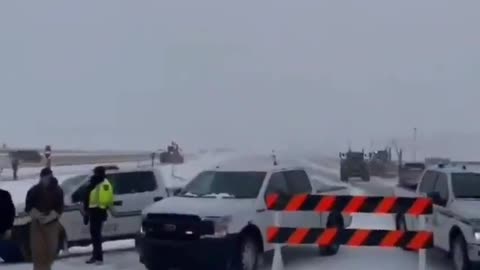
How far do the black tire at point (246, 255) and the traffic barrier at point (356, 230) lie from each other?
3.95 ft

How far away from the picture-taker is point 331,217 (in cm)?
1667

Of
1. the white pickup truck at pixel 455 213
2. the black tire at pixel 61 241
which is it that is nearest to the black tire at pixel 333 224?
the white pickup truck at pixel 455 213

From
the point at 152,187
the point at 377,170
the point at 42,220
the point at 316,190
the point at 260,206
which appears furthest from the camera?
the point at 377,170

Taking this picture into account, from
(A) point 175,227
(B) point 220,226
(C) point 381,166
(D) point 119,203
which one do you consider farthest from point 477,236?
(C) point 381,166

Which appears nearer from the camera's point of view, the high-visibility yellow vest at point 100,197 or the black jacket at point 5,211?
the black jacket at point 5,211

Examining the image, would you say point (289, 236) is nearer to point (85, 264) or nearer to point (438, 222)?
point (438, 222)

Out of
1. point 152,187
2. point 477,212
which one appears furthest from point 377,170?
point 477,212

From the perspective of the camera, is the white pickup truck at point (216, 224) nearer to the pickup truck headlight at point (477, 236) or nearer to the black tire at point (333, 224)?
the black tire at point (333, 224)

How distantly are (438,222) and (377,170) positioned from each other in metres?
48.6

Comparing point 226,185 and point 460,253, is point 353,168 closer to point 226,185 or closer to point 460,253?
point 226,185

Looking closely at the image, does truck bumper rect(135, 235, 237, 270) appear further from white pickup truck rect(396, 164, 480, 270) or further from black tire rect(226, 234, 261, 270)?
white pickup truck rect(396, 164, 480, 270)

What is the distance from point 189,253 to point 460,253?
402 cm

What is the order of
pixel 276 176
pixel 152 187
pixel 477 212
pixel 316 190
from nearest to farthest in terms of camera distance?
1. pixel 477 212
2. pixel 276 176
3. pixel 316 190
4. pixel 152 187

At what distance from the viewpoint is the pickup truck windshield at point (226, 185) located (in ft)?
50.6
